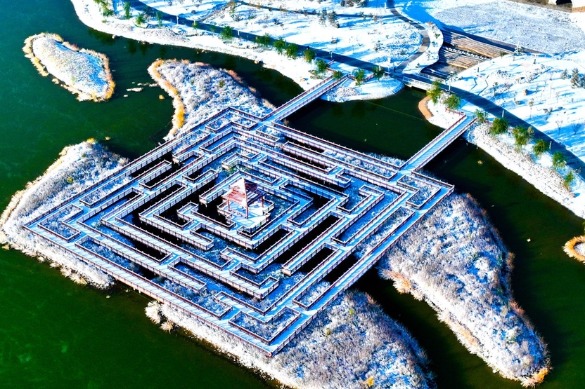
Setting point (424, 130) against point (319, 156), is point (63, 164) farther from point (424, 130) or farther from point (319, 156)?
point (424, 130)

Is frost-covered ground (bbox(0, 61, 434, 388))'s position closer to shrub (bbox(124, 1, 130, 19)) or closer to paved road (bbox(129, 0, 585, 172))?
paved road (bbox(129, 0, 585, 172))

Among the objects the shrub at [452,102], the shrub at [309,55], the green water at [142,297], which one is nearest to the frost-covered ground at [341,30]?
the shrub at [309,55]

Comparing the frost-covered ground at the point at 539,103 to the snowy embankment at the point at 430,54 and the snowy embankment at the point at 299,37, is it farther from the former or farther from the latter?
the snowy embankment at the point at 299,37

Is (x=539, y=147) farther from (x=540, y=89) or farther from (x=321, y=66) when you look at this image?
(x=321, y=66)

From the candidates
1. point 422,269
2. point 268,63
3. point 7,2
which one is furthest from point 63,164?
point 7,2

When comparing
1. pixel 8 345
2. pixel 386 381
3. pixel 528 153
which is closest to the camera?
pixel 386 381

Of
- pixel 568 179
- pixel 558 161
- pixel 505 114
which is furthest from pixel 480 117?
pixel 568 179
